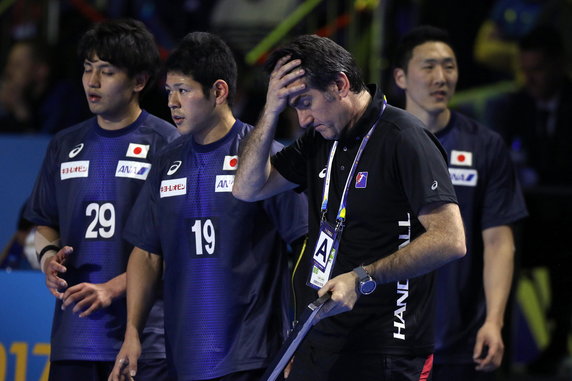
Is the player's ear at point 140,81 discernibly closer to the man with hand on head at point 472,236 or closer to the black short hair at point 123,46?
the black short hair at point 123,46

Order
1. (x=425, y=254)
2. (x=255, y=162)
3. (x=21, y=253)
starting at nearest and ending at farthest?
(x=425, y=254)
(x=255, y=162)
(x=21, y=253)

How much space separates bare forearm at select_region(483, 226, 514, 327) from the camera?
4887 millimetres

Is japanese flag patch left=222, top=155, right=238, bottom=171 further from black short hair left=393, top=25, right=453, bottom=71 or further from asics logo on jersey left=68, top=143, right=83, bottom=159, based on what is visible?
black short hair left=393, top=25, right=453, bottom=71

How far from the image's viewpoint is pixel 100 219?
469 cm

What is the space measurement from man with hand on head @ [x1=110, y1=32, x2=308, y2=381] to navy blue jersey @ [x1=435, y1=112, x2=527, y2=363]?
92 centimetres

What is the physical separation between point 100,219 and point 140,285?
15.1 inches

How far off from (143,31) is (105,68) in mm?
285

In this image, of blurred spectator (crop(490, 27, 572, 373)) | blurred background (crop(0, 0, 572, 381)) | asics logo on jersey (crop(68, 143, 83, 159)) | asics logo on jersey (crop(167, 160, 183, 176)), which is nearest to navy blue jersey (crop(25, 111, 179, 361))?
asics logo on jersey (crop(68, 143, 83, 159))

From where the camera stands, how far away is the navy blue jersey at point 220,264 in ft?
14.1

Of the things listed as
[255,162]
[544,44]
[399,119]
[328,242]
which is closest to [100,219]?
[255,162]

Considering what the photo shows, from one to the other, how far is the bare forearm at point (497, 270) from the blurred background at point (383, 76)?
1.80 meters

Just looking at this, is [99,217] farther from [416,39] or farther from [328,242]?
[416,39]

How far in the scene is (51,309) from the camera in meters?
5.25

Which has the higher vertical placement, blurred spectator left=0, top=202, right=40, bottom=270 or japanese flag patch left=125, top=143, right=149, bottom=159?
japanese flag patch left=125, top=143, right=149, bottom=159
